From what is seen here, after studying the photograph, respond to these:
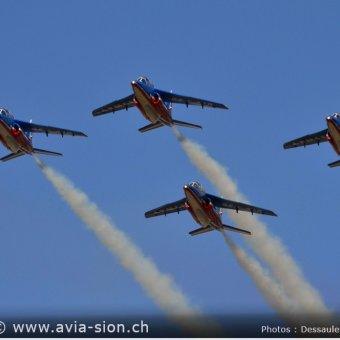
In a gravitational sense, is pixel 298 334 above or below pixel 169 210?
below

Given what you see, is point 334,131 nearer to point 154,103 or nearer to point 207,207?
point 207,207

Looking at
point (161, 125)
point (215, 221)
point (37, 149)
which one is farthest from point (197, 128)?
point (37, 149)

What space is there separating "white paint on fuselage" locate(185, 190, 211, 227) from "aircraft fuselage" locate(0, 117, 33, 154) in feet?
56.6

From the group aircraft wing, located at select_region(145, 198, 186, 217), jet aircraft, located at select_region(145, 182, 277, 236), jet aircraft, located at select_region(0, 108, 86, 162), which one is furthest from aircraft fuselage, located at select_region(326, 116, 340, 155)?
jet aircraft, located at select_region(0, 108, 86, 162)

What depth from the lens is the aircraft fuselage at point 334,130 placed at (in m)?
76.5

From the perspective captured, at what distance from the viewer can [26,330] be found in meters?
62.6

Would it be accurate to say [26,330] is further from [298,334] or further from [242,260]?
[242,260]

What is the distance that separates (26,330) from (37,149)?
2708 centimetres

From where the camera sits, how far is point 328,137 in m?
79.8

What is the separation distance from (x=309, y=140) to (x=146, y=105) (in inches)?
738

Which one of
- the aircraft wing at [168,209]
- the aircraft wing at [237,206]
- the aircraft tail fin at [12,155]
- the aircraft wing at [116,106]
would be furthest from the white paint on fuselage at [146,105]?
the aircraft tail fin at [12,155]

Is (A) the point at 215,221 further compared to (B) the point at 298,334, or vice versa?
(A) the point at 215,221

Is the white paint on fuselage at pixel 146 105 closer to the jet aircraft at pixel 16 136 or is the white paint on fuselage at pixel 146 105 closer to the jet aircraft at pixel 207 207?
the jet aircraft at pixel 207 207

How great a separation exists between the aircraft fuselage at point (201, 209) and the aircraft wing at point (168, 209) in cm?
782
